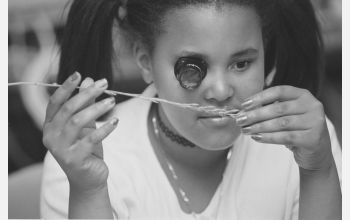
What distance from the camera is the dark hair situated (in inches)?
42.8

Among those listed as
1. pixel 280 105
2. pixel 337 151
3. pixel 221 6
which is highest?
pixel 221 6

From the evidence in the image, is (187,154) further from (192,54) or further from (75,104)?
(75,104)

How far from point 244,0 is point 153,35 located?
0.60 ft

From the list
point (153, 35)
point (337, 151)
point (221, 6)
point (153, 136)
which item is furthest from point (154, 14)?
point (337, 151)

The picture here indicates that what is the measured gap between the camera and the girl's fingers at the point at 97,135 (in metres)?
0.84

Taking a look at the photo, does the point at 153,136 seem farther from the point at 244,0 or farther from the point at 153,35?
the point at 244,0

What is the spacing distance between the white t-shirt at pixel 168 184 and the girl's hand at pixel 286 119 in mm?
256

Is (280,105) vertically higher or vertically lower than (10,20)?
higher

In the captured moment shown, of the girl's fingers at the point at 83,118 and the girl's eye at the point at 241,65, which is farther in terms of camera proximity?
the girl's eye at the point at 241,65

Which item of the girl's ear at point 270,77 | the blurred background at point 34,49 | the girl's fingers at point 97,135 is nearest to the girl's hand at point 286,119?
the girl's fingers at point 97,135

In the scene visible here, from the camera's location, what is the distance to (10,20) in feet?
7.63

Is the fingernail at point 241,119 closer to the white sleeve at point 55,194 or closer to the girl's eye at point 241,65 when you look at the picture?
the girl's eye at point 241,65

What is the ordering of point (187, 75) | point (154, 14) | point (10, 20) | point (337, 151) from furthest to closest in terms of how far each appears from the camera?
1. point (10, 20)
2. point (337, 151)
3. point (154, 14)
4. point (187, 75)

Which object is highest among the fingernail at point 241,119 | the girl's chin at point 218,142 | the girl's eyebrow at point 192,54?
the girl's eyebrow at point 192,54
